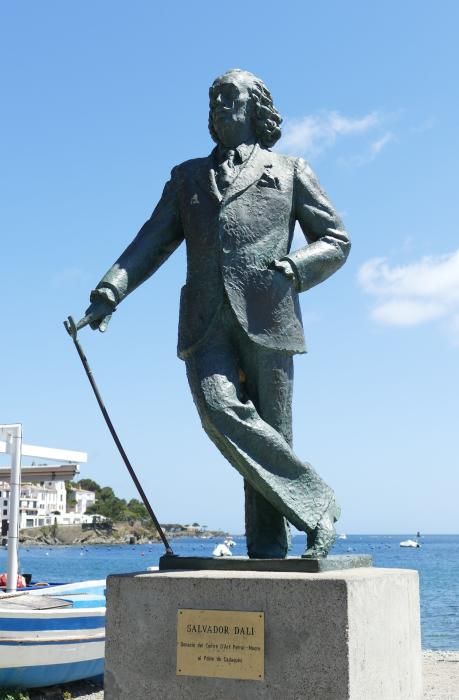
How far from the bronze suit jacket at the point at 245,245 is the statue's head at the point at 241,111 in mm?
113

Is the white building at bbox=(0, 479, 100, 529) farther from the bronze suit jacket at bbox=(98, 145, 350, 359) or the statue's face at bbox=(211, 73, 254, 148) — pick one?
the statue's face at bbox=(211, 73, 254, 148)

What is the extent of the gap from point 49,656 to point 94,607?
93 centimetres

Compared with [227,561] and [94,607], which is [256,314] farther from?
[94,607]

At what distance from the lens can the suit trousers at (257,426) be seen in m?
4.45

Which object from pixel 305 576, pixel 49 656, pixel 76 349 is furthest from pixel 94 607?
pixel 305 576

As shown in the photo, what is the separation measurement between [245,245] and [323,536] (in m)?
1.54

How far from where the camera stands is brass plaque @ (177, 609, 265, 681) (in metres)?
3.92

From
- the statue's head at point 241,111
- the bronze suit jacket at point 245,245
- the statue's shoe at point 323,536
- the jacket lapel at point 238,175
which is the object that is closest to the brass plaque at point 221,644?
the statue's shoe at point 323,536

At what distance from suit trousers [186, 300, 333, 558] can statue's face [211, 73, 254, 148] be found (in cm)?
103

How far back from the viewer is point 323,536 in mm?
4371

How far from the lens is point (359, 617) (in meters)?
3.87

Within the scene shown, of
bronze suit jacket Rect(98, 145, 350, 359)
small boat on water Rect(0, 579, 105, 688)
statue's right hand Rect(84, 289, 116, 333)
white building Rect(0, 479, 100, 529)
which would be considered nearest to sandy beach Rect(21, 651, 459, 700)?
small boat on water Rect(0, 579, 105, 688)

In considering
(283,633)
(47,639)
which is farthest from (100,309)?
(47,639)

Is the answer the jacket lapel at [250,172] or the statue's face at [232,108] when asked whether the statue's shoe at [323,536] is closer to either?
the jacket lapel at [250,172]
